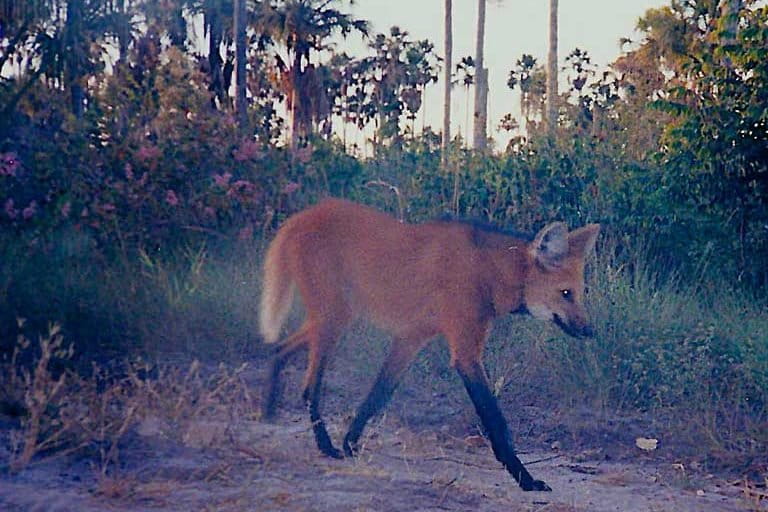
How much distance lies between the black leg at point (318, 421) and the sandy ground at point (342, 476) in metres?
0.07

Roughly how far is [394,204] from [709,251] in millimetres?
2734

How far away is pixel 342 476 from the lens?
3.79 meters

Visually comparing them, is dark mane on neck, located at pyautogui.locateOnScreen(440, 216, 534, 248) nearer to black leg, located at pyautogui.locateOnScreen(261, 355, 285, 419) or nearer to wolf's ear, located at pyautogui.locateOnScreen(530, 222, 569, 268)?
wolf's ear, located at pyautogui.locateOnScreen(530, 222, 569, 268)

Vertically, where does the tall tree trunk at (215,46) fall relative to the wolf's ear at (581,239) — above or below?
above

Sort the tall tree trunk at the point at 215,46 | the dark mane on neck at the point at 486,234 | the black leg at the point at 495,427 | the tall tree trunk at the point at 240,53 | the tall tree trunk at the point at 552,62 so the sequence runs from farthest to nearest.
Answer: the tall tree trunk at the point at 215,46 < the tall tree trunk at the point at 552,62 < the tall tree trunk at the point at 240,53 < the dark mane on neck at the point at 486,234 < the black leg at the point at 495,427

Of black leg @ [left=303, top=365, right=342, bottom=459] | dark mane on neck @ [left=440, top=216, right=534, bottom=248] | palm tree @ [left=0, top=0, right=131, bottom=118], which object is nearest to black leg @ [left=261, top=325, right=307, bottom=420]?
black leg @ [left=303, top=365, right=342, bottom=459]

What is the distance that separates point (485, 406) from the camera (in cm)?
429

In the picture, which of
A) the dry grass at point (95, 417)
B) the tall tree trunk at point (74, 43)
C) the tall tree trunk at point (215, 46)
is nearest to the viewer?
the dry grass at point (95, 417)

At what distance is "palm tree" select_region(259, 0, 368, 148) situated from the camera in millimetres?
24125

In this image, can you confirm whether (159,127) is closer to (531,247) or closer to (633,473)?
(531,247)

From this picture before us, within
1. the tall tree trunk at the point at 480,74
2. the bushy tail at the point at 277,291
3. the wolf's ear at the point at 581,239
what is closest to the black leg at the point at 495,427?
the wolf's ear at the point at 581,239

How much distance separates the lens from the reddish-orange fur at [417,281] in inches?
177

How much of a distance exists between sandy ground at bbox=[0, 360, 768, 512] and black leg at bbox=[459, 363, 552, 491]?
0.08 m

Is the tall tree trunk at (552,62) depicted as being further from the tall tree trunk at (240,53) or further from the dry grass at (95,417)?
the dry grass at (95,417)
